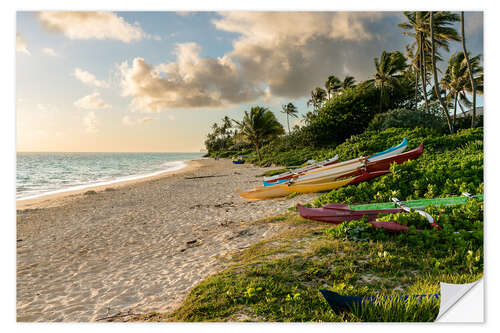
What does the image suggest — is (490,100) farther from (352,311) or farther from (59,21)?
(59,21)

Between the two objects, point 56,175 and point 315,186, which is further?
point 56,175

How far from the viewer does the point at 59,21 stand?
3.40 meters

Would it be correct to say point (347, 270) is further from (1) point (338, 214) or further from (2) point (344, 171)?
(2) point (344, 171)

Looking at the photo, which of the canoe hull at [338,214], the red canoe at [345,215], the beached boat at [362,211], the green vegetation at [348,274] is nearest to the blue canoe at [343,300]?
the green vegetation at [348,274]

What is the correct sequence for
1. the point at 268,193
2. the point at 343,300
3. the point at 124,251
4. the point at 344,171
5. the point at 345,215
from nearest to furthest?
the point at 343,300 → the point at 345,215 → the point at 124,251 → the point at 344,171 → the point at 268,193

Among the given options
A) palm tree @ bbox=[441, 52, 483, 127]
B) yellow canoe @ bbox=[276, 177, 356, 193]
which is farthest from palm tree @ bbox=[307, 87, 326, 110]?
palm tree @ bbox=[441, 52, 483, 127]

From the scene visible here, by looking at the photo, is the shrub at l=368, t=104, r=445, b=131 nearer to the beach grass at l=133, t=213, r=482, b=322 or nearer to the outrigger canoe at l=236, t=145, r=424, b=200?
the outrigger canoe at l=236, t=145, r=424, b=200

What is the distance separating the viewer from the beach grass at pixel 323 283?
200 cm

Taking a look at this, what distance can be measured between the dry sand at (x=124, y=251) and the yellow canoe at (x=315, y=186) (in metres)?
0.18

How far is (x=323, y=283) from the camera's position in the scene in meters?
2.26

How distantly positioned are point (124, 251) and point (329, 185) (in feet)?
14.9

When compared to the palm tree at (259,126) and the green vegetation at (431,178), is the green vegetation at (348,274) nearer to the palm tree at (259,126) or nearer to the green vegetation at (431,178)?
the green vegetation at (431,178)

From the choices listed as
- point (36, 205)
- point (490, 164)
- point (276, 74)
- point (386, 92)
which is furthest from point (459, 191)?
point (386, 92)

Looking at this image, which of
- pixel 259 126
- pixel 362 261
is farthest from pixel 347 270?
pixel 259 126
